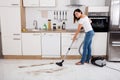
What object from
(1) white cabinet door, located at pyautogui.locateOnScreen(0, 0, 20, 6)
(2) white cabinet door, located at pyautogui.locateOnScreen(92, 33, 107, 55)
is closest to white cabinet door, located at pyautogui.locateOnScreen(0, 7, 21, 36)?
(1) white cabinet door, located at pyautogui.locateOnScreen(0, 0, 20, 6)

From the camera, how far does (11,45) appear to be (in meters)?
5.04

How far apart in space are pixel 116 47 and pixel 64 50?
4.45ft

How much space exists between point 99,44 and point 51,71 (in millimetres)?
1591

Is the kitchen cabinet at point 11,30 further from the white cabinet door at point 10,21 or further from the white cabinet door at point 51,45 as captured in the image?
the white cabinet door at point 51,45

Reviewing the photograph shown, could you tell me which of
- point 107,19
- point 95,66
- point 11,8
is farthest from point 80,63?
point 11,8

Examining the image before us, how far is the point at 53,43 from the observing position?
5.02m

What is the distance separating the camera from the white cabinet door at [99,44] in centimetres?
489

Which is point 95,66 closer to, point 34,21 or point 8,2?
point 34,21

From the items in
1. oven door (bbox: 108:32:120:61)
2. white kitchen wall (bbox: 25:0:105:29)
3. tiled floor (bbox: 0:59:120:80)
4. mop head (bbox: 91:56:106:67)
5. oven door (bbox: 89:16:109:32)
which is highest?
white kitchen wall (bbox: 25:0:105:29)

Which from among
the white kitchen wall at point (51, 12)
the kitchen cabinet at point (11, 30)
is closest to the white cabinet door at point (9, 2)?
the kitchen cabinet at point (11, 30)

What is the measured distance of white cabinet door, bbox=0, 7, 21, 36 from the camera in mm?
4895

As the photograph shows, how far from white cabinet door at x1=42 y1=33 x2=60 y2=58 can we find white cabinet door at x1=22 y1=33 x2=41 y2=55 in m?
0.13

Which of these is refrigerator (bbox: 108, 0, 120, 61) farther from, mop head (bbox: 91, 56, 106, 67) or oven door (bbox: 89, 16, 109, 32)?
mop head (bbox: 91, 56, 106, 67)

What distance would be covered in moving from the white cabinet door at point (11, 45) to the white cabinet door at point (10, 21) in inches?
5.3
